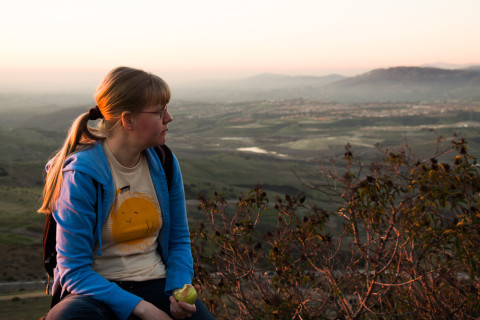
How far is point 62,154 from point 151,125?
19.4 inches

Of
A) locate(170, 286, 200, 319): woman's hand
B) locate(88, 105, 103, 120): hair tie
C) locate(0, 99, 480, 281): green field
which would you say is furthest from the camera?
locate(0, 99, 480, 281): green field

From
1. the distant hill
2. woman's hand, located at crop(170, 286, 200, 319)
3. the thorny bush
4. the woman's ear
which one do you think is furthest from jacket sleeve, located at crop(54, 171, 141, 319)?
the distant hill

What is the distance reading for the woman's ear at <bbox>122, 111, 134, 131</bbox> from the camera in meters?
2.41

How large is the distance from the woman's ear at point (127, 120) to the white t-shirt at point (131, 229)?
19cm

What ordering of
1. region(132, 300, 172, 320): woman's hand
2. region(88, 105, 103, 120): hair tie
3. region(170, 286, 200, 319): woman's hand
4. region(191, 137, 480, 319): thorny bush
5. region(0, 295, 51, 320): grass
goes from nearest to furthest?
1. region(132, 300, 172, 320): woman's hand
2. region(170, 286, 200, 319): woman's hand
3. region(88, 105, 103, 120): hair tie
4. region(191, 137, 480, 319): thorny bush
5. region(0, 295, 51, 320): grass

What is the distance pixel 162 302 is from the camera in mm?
2508

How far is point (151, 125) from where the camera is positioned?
2463 mm

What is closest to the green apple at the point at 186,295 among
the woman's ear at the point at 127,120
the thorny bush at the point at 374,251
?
the woman's ear at the point at 127,120

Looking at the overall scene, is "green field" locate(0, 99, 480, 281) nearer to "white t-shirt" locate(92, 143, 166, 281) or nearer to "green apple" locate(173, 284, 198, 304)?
"white t-shirt" locate(92, 143, 166, 281)

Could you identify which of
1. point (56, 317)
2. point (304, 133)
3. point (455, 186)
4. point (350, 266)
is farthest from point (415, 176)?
point (304, 133)

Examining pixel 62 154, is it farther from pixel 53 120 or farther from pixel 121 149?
pixel 53 120

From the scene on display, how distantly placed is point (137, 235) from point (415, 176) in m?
3.02

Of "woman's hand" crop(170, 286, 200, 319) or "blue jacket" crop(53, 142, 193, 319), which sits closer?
"blue jacket" crop(53, 142, 193, 319)

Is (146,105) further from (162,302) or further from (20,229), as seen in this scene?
(20,229)
